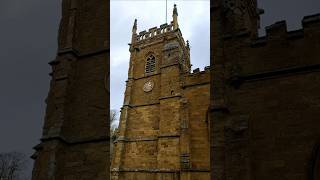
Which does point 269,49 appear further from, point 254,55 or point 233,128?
point 233,128

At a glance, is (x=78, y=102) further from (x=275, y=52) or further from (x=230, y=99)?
(x=275, y=52)

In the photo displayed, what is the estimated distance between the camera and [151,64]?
3534cm

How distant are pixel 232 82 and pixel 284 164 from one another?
2.15 metres

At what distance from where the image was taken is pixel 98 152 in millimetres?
10336

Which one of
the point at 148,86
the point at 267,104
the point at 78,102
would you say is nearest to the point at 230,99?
the point at 267,104

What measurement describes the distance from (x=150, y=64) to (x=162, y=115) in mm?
7043

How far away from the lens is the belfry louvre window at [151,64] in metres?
34.8

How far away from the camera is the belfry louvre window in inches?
1371

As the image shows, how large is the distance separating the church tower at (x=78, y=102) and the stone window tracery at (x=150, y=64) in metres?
22.0

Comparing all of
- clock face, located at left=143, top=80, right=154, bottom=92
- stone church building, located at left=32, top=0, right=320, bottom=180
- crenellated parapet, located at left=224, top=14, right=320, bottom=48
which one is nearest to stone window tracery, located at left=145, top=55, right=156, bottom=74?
clock face, located at left=143, top=80, right=154, bottom=92

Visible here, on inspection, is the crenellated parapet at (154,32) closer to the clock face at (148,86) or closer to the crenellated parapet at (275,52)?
the clock face at (148,86)

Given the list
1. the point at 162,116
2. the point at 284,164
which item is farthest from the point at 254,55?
the point at 162,116

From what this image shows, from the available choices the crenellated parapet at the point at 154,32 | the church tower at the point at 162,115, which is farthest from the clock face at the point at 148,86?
the crenellated parapet at the point at 154,32

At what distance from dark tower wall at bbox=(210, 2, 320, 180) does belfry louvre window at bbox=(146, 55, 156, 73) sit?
2513cm
